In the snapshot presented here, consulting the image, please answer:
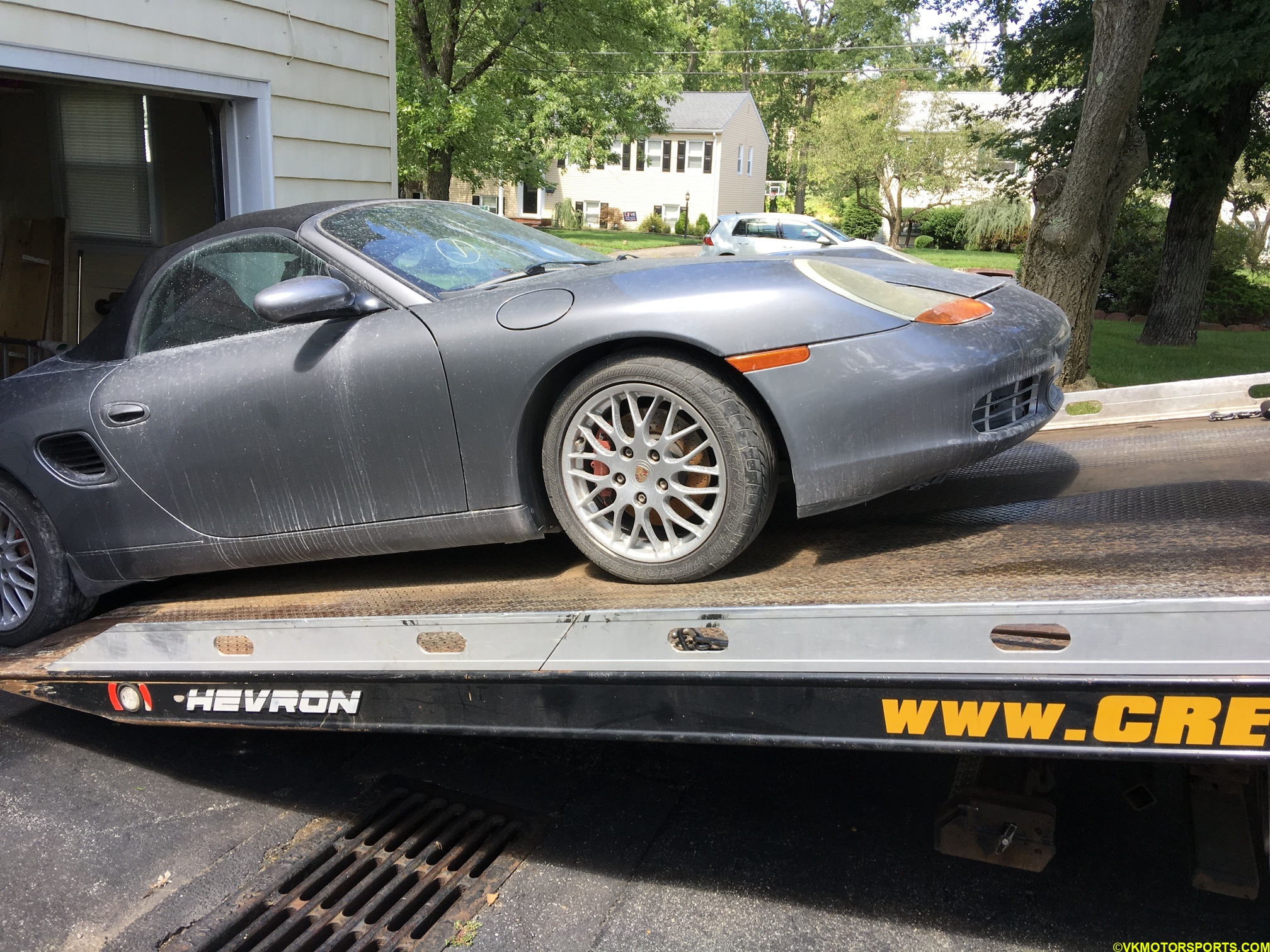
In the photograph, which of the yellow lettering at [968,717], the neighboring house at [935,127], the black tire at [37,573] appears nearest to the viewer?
the yellow lettering at [968,717]

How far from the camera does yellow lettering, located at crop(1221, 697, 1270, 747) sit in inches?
77.0

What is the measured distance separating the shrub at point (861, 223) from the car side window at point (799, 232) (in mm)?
18996

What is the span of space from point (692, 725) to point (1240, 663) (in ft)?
3.92

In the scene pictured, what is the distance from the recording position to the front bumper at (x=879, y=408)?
2633 millimetres

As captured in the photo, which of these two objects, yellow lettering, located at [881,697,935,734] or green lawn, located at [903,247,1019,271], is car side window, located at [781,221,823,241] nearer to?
green lawn, located at [903,247,1019,271]

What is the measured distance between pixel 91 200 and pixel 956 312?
851cm

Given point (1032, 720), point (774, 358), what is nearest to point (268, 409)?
point (774, 358)

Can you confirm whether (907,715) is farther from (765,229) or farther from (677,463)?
(765,229)

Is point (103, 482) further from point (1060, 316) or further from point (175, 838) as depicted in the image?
point (1060, 316)

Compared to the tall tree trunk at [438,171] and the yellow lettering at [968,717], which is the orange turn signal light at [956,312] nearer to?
the yellow lettering at [968,717]

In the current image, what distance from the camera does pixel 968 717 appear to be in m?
2.20

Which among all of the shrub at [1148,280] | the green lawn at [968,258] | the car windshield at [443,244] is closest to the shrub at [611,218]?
the green lawn at [968,258]

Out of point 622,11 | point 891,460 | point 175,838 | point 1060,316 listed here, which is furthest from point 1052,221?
point 622,11

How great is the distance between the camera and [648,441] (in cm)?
280
